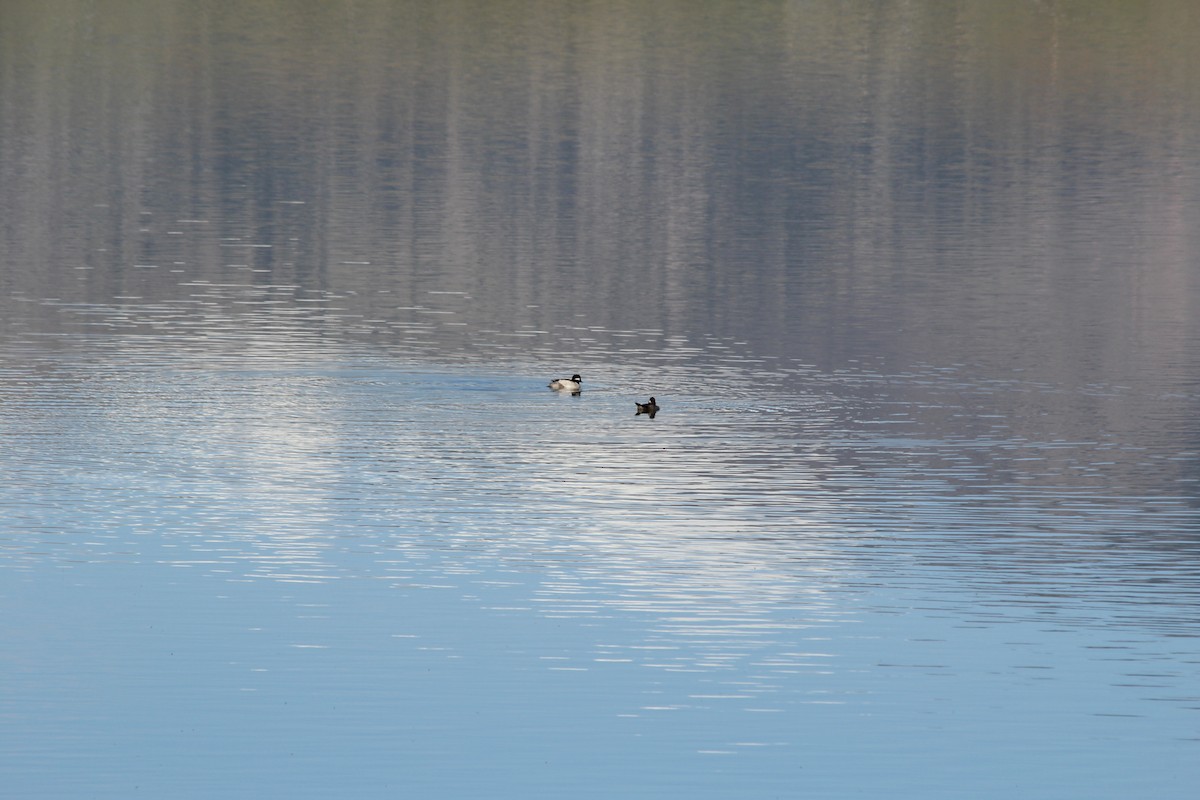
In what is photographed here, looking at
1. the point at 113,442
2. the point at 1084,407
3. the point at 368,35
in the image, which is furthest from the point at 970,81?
the point at 113,442

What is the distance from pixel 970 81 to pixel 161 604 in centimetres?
8213

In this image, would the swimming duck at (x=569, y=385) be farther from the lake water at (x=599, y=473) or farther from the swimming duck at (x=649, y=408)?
the swimming duck at (x=649, y=408)

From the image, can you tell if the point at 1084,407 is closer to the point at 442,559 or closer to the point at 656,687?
the point at 442,559

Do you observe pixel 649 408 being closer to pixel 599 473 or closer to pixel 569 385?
pixel 569 385

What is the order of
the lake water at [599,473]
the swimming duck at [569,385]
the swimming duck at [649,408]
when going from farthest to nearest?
1. the swimming duck at [569,385]
2. the swimming duck at [649,408]
3. the lake water at [599,473]

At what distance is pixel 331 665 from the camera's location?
17.5 meters

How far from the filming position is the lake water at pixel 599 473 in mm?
16047

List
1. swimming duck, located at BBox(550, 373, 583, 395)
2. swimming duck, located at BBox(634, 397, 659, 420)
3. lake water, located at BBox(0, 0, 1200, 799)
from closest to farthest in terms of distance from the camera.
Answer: lake water, located at BBox(0, 0, 1200, 799), swimming duck, located at BBox(634, 397, 659, 420), swimming duck, located at BBox(550, 373, 583, 395)

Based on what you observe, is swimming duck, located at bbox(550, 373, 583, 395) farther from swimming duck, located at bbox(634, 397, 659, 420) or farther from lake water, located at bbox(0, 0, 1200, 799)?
swimming duck, located at bbox(634, 397, 659, 420)

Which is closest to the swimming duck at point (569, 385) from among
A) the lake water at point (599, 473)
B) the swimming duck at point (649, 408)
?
the lake water at point (599, 473)

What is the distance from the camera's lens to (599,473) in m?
25.7

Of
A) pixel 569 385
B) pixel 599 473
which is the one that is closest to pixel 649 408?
pixel 569 385

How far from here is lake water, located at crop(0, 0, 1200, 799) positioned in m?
16.0

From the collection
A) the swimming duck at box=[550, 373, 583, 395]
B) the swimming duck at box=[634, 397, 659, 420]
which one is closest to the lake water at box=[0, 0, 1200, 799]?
the swimming duck at box=[550, 373, 583, 395]
